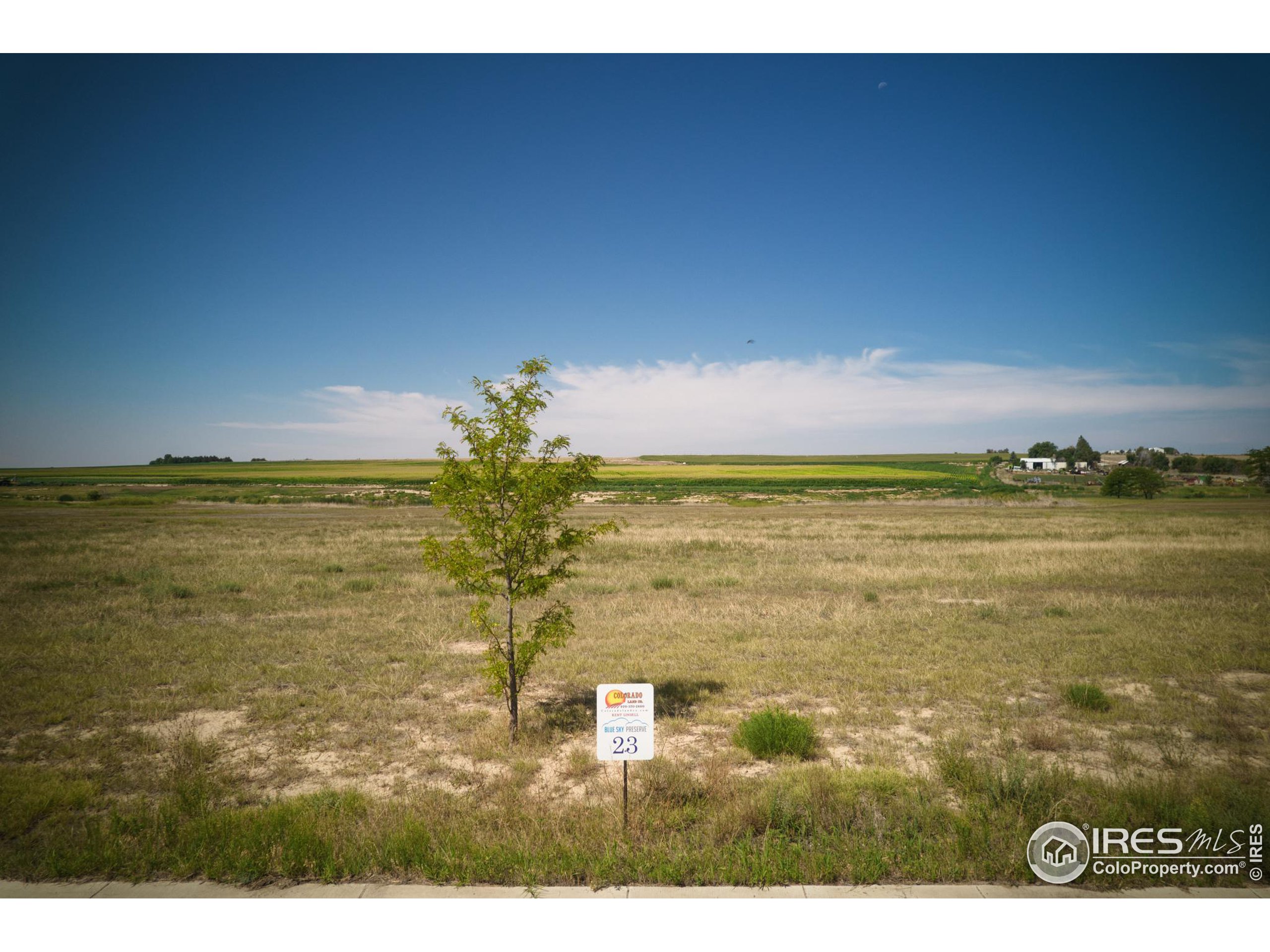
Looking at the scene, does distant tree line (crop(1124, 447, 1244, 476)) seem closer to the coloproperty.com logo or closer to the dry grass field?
the dry grass field

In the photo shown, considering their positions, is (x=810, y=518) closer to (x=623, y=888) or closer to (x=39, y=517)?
(x=623, y=888)

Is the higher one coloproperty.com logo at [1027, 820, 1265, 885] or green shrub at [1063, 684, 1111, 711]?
coloproperty.com logo at [1027, 820, 1265, 885]

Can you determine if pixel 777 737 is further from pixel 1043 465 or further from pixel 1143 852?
pixel 1043 465

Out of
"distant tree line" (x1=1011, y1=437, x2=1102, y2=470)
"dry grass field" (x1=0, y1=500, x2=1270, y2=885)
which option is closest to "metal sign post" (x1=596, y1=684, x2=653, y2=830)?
"dry grass field" (x1=0, y1=500, x2=1270, y2=885)

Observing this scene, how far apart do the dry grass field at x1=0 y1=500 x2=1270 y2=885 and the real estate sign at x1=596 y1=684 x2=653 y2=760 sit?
0.83 meters

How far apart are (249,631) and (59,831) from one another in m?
9.31

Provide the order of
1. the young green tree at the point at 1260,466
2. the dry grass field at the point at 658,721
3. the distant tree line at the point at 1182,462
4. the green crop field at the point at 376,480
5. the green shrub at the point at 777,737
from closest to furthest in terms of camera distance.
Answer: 1. the dry grass field at the point at 658,721
2. the green shrub at the point at 777,737
3. the young green tree at the point at 1260,466
4. the distant tree line at the point at 1182,462
5. the green crop field at the point at 376,480

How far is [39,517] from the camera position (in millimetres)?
42938

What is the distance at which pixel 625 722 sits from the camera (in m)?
5.77

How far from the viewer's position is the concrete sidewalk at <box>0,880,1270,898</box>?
4.83 m

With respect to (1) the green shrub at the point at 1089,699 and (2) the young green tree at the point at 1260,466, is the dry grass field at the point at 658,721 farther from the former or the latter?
(2) the young green tree at the point at 1260,466

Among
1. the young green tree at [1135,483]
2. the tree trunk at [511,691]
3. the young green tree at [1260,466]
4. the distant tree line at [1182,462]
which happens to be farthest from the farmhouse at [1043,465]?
the tree trunk at [511,691]

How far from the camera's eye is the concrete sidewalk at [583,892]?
15.9 ft

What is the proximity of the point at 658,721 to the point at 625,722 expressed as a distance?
409cm
